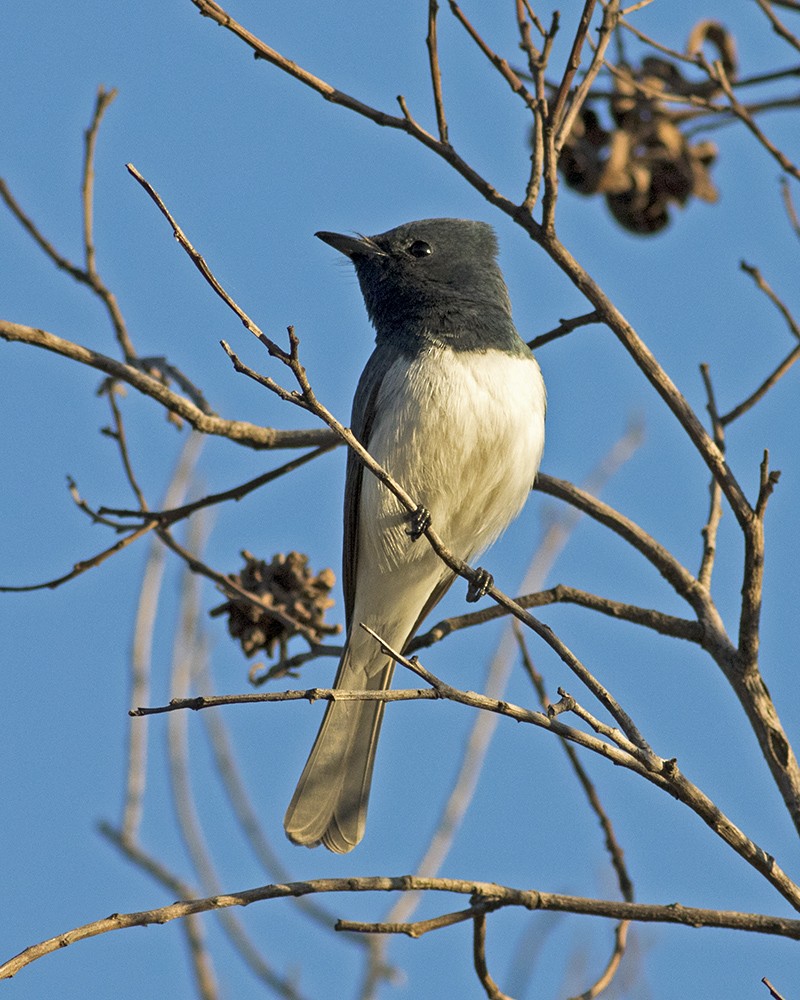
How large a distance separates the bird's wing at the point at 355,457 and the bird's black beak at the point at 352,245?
1.89 feet

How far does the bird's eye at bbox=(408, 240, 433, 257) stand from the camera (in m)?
5.62

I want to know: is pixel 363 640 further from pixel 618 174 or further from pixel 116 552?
pixel 618 174

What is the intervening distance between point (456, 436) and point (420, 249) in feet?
4.10

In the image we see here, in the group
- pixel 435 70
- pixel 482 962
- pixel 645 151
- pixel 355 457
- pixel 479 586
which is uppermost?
pixel 645 151

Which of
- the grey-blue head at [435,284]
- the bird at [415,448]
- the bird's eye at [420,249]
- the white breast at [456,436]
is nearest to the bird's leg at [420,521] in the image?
the bird at [415,448]

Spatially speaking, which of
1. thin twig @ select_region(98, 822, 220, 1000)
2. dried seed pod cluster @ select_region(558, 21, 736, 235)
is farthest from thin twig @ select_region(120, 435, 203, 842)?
dried seed pod cluster @ select_region(558, 21, 736, 235)

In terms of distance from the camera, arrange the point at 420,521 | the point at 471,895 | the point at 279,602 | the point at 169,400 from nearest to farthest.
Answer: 1. the point at 471,895
2. the point at 420,521
3. the point at 169,400
4. the point at 279,602

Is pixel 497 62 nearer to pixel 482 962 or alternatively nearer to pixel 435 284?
pixel 435 284

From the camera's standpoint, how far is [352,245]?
5.67m

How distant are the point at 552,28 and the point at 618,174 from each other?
118 centimetres

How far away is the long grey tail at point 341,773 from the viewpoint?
185 inches

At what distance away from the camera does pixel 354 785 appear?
191 inches

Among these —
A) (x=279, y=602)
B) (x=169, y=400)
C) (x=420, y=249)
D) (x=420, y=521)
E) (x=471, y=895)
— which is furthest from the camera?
(x=420, y=249)

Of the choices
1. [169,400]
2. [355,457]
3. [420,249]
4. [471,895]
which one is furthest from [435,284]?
[471,895]
